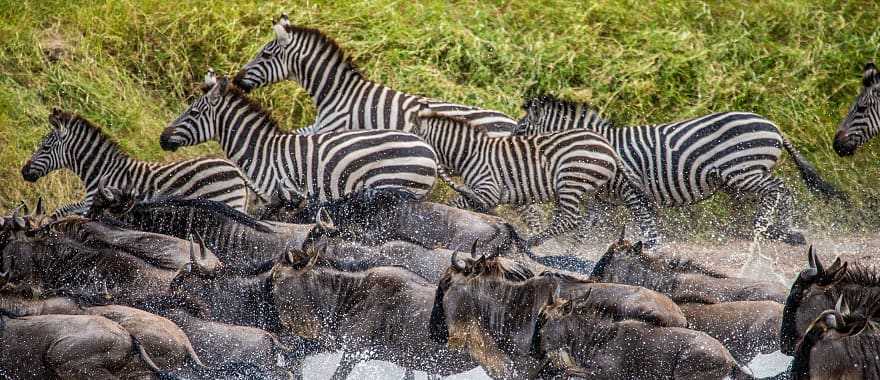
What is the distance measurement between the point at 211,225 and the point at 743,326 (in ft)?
9.68

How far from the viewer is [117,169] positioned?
7.89 meters

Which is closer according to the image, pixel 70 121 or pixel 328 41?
pixel 70 121

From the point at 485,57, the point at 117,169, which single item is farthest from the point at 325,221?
the point at 485,57

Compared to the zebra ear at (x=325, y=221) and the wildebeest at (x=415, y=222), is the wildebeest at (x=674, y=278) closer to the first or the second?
the wildebeest at (x=415, y=222)

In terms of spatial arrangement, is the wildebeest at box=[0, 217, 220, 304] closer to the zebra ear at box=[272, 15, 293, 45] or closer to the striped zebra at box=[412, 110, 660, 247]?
the striped zebra at box=[412, 110, 660, 247]

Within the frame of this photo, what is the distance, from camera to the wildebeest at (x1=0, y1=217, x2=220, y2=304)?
6.21 metres

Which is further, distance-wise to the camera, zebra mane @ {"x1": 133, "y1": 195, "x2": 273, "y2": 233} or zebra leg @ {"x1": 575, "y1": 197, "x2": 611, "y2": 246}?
zebra leg @ {"x1": 575, "y1": 197, "x2": 611, "y2": 246}

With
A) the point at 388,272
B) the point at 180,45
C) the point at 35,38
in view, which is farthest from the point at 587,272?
the point at 35,38

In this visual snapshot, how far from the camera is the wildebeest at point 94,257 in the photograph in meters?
6.21

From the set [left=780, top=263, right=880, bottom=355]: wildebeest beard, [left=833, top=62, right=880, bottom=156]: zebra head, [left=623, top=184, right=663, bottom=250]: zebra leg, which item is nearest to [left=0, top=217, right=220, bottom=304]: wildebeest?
[left=780, top=263, right=880, bottom=355]: wildebeest beard

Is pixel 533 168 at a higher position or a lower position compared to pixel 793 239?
higher

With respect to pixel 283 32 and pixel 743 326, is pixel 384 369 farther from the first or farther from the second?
pixel 283 32

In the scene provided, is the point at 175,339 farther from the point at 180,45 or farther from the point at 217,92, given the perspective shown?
the point at 180,45

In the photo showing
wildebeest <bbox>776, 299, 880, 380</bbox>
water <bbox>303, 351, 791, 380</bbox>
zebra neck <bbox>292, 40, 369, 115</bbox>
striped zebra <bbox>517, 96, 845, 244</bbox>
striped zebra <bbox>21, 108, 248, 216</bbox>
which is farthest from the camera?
zebra neck <bbox>292, 40, 369, 115</bbox>
